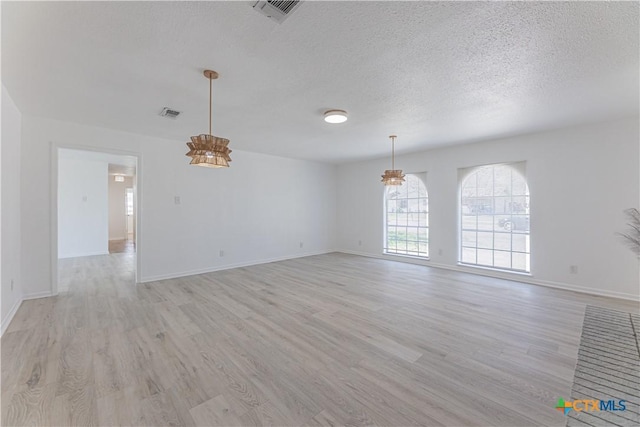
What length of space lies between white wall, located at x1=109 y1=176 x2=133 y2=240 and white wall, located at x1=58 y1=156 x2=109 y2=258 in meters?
3.02

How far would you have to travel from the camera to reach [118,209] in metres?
10.7

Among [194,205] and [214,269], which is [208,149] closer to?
[194,205]

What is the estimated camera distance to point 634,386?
1948mm

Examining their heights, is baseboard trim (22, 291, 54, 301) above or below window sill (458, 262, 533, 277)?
below

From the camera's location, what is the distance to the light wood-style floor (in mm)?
1702

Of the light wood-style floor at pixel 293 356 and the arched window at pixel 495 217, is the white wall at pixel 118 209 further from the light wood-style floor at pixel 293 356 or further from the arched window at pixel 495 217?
the arched window at pixel 495 217

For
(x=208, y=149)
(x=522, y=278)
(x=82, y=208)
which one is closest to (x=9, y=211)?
(x=208, y=149)

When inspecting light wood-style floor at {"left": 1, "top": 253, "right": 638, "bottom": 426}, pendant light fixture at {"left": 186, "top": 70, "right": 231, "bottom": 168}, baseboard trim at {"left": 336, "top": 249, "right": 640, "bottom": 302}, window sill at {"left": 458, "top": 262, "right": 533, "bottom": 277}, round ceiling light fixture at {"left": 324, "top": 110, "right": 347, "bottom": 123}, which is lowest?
light wood-style floor at {"left": 1, "top": 253, "right": 638, "bottom": 426}

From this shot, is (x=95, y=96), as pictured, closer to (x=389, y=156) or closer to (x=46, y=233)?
(x=46, y=233)

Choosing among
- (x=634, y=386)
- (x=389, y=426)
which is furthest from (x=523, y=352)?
(x=389, y=426)

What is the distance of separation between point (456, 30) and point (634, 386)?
115 inches

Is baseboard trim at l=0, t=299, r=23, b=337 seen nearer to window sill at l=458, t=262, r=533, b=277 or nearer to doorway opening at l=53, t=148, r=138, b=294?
doorway opening at l=53, t=148, r=138, b=294

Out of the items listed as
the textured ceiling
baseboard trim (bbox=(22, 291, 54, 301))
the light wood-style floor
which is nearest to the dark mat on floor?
the light wood-style floor

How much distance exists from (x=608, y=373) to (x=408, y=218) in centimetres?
465
